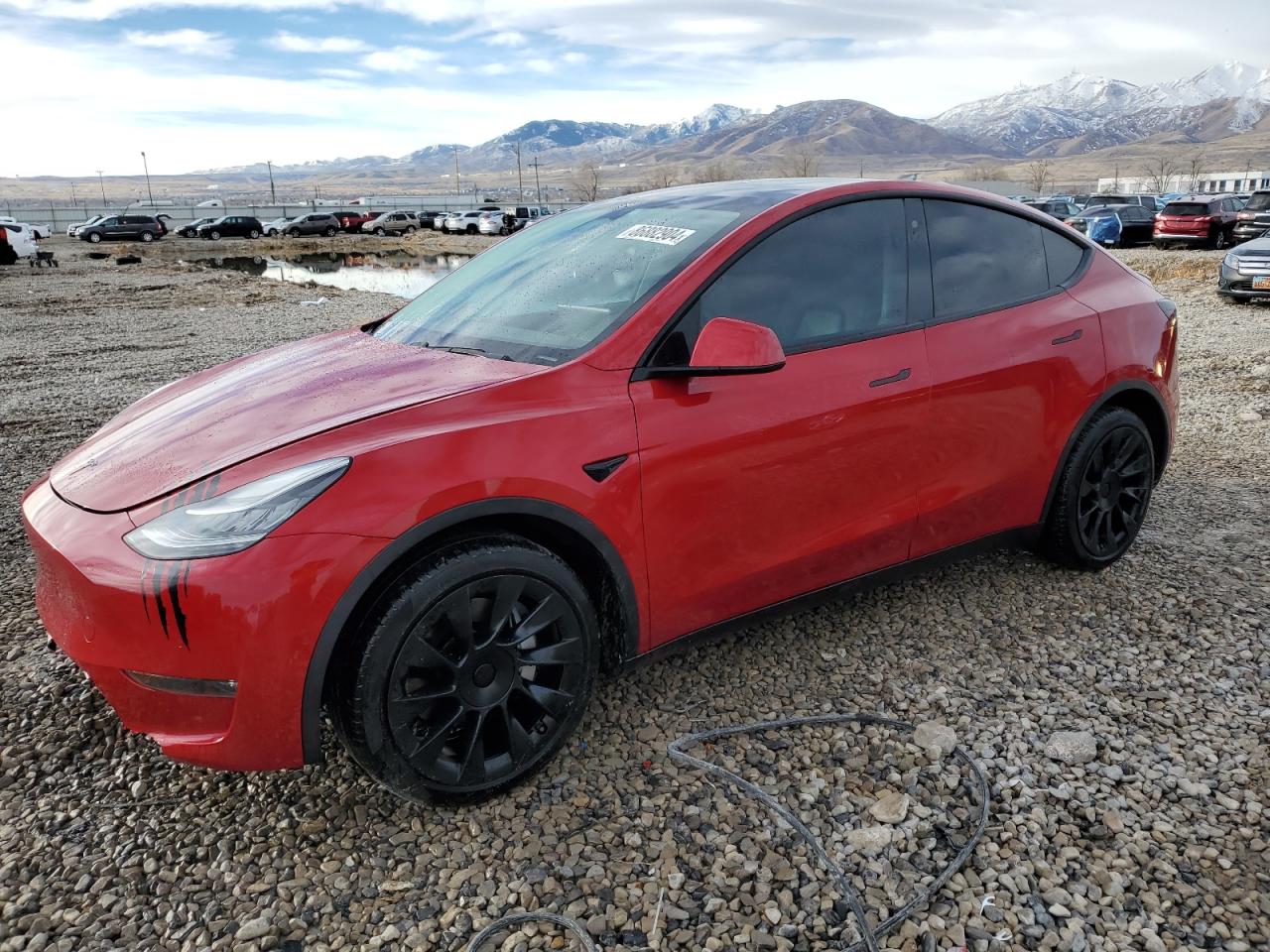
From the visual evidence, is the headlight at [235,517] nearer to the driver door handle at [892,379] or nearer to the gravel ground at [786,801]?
the gravel ground at [786,801]

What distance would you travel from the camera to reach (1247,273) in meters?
12.4

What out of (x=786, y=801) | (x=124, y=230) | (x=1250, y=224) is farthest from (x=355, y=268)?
(x=786, y=801)

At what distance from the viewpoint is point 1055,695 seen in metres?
3.20

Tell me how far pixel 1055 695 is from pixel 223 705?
2634 mm

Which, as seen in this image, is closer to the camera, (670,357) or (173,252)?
(670,357)

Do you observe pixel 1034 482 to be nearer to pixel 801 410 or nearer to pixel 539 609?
pixel 801 410

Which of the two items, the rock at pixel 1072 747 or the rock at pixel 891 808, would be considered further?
the rock at pixel 1072 747

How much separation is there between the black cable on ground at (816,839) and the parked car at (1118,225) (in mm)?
27482

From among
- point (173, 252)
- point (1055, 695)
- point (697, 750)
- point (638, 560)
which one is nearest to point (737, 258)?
point (638, 560)

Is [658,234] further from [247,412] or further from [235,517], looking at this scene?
[235,517]

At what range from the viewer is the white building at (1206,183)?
3553 inches

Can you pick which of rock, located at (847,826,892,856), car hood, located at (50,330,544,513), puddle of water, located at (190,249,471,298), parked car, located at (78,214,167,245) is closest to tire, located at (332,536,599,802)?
car hood, located at (50,330,544,513)

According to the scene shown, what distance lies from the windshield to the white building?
3509 inches

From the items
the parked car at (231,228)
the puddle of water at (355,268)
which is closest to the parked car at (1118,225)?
the puddle of water at (355,268)
